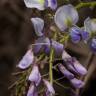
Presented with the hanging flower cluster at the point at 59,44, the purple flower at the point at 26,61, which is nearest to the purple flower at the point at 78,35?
the hanging flower cluster at the point at 59,44

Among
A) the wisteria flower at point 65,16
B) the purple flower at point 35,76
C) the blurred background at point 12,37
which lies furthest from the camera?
the blurred background at point 12,37

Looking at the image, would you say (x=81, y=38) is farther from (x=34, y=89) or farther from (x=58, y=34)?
(x=34, y=89)

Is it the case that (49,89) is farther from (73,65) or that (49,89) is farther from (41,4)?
(41,4)

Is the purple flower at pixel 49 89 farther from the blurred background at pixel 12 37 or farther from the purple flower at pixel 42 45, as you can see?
the blurred background at pixel 12 37

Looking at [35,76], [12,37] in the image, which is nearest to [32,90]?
[35,76]

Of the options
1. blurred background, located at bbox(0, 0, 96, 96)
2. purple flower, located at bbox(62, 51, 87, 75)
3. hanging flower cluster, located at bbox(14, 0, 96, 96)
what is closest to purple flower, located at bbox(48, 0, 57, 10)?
hanging flower cluster, located at bbox(14, 0, 96, 96)
